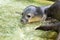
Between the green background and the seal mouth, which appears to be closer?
the green background

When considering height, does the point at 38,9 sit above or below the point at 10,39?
above

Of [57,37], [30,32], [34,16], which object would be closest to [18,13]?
[34,16]

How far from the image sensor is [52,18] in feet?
5.15

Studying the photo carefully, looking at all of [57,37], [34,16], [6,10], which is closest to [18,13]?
[6,10]

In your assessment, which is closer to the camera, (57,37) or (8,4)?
(57,37)

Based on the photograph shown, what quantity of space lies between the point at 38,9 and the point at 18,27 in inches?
11.3

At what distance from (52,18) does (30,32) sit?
33 cm

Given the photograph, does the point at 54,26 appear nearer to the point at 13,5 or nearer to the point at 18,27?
the point at 18,27

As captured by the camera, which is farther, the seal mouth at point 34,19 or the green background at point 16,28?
the seal mouth at point 34,19

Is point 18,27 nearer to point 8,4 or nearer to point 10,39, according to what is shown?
point 10,39

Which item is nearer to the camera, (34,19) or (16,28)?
(16,28)

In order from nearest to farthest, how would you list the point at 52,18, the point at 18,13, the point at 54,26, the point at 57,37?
the point at 57,37, the point at 54,26, the point at 52,18, the point at 18,13

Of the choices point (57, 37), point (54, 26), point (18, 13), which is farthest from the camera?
point (18, 13)

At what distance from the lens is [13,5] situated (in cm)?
197
